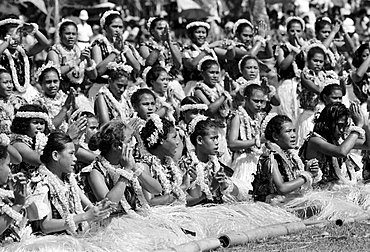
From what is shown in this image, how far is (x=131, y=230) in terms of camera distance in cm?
545

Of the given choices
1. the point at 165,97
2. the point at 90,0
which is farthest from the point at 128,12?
the point at 165,97

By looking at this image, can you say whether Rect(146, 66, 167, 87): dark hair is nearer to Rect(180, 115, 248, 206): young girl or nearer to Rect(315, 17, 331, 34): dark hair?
Rect(180, 115, 248, 206): young girl

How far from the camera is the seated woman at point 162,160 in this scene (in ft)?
20.1

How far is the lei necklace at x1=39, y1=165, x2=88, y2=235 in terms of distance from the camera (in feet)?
17.2

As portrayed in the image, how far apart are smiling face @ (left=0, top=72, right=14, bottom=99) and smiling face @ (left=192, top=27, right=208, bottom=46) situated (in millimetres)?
2490

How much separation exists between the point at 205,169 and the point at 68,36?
2739 mm

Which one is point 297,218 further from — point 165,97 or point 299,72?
point 299,72

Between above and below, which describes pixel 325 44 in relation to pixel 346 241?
above

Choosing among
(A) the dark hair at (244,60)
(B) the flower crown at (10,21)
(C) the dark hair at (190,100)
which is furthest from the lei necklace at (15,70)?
(A) the dark hair at (244,60)

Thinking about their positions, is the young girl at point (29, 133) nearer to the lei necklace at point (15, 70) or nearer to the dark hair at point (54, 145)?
the dark hair at point (54, 145)

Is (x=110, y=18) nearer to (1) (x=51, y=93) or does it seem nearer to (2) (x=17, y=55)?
(2) (x=17, y=55)

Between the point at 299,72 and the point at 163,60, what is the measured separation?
1576 mm

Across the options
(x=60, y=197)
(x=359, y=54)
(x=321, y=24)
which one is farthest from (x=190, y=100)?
(x=60, y=197)

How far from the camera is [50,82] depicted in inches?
300
